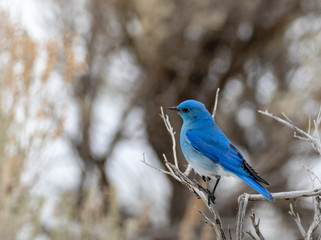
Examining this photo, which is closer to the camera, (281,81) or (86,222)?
(86,222)

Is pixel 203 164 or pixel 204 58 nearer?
pixel 203 164

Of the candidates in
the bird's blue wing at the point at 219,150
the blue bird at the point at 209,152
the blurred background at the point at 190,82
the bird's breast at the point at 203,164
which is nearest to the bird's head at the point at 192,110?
the blue bird at the point at 209,152

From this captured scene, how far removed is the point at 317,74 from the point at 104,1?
3599 millimetres

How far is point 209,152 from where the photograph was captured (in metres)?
2.77

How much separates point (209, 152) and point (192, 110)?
0.37m

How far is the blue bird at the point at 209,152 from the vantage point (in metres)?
2.63

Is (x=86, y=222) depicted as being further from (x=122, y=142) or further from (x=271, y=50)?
(x=271, y=50)

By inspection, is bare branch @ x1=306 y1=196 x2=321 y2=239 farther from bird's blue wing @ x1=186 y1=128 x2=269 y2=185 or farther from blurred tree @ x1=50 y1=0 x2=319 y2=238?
blurred tree @ x1=50 y1=0 x2=319 y2=238

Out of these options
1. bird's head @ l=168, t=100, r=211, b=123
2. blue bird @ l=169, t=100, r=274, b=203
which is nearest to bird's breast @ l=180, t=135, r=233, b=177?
blue bird @ l=169, t=100, r=274, b=203

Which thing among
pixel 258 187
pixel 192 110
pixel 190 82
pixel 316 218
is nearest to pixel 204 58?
pixel 190 82

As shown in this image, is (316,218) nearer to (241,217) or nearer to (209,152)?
(241,217)

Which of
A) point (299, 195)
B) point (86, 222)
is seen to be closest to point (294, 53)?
point (86, 222)

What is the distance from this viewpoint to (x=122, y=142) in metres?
8.14

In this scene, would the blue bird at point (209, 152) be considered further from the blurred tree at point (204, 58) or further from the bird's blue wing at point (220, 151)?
the blurred tree at point (204, 58)
